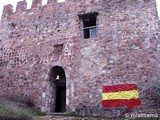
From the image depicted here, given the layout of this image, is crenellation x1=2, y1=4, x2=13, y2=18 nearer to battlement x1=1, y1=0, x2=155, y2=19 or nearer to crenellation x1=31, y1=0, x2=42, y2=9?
battlement x1=1, y1=0, x2=155, y2=19

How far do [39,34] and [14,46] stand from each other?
5.47 ft

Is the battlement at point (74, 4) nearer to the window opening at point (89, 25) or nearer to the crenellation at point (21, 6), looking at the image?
the crenellation at point (21, 6)

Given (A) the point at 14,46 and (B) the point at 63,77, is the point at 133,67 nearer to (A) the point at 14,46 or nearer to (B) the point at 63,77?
(B) the point at 63,77

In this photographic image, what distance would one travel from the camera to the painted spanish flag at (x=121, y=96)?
9.27 meters

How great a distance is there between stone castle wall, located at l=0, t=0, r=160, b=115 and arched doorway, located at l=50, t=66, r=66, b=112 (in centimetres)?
49

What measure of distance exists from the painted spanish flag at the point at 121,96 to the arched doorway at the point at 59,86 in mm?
2839

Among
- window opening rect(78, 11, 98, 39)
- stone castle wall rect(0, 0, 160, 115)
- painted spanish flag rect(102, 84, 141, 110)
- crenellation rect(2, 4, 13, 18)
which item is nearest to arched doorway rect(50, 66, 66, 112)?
stone castle wall rect(0, 0, 160, 115)

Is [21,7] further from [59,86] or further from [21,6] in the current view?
[59,86]

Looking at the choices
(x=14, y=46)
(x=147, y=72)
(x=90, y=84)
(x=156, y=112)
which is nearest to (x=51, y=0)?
(x=14, y=46)

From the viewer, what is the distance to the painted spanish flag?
30.4 ft

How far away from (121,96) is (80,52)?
2950 millimetres

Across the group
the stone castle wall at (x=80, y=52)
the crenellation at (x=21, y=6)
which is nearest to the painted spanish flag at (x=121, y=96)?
the stone castle wall at (x=80, y=52)

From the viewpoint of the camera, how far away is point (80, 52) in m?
10.7

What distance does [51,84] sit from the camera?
1117 cm
